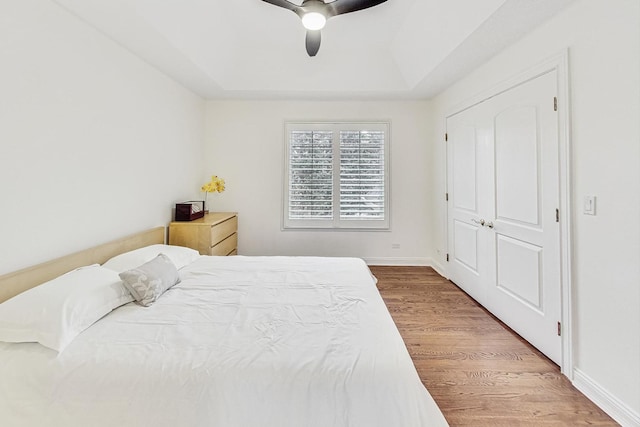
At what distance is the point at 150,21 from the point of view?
2.04 meters

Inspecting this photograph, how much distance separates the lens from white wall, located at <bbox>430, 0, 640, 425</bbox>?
1.43m

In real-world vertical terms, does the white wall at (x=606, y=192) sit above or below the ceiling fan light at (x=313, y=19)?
below

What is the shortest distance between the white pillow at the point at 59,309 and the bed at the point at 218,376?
4 cm

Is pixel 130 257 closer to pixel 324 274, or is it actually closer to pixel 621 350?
pixel 324 274

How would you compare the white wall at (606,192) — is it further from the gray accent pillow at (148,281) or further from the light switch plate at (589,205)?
the gray accent pillow at (148,281)

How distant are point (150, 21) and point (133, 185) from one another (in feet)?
4.49

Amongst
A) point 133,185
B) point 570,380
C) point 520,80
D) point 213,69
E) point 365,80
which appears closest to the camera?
point 570,380

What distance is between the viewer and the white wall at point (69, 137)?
1.55m

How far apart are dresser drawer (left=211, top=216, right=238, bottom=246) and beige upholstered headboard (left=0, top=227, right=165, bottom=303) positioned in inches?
24.1

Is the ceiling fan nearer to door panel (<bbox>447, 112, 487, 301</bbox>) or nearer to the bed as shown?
door panel (<bbox>447, 112, 487, 301</bbox>)

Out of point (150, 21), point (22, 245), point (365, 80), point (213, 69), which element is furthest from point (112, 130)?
point (365, 80)

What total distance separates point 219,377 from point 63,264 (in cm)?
153

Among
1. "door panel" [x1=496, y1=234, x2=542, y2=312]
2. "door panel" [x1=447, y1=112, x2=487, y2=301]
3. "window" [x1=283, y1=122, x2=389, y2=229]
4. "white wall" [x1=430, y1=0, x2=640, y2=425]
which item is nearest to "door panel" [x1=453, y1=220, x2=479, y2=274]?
"door panel" [x1=447, y1=112, x2=487, y2=301]

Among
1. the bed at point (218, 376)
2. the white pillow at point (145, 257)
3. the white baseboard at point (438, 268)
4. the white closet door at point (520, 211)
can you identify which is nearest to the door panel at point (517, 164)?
the white closet door at point (520, 211)
